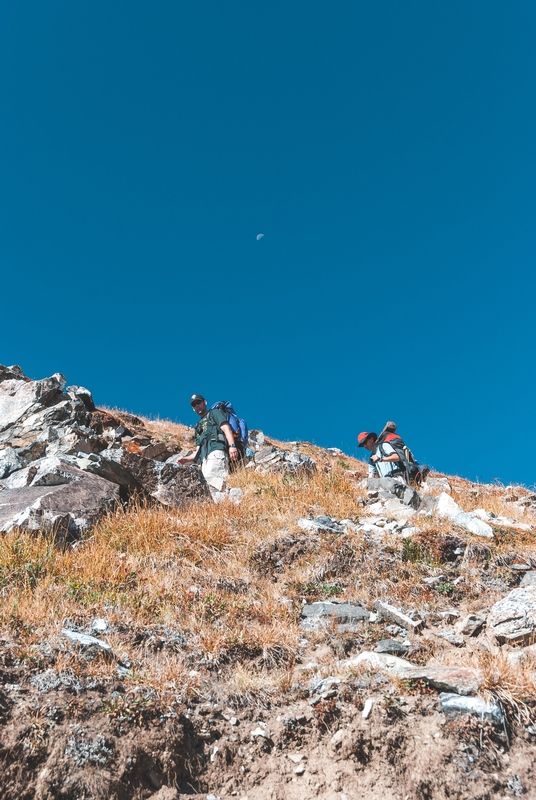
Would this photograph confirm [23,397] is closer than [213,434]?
No

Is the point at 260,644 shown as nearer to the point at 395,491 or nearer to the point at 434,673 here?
the point at 434,673

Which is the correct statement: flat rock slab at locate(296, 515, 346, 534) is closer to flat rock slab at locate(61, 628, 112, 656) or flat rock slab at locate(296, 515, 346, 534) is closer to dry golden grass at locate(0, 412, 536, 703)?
dry golden grass at locate(0, 412, 536, 703)

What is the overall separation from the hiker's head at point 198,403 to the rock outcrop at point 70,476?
1.39 metres

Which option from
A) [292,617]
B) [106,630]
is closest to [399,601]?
[292,617]

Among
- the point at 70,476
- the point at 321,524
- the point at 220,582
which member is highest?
the point at 70,476

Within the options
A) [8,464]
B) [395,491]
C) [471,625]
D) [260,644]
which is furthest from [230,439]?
[471,625]

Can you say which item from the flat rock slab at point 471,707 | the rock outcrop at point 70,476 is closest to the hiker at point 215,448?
the rock outcrop at point 70,476

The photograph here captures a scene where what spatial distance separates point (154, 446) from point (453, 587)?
9.37 meters

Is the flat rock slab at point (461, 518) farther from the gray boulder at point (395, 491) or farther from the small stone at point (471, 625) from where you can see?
the small stone at point (471, 625)

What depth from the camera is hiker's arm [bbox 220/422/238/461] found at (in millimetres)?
9227

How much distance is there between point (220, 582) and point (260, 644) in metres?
1.20

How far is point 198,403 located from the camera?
1032 centimetres

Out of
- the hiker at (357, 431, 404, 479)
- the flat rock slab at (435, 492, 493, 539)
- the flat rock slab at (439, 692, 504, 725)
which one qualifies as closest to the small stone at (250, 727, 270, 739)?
the flat rock slab at (439, 692, 504, 725)

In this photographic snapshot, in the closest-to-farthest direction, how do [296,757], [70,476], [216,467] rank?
[296,757], [70,476], [216,467]
